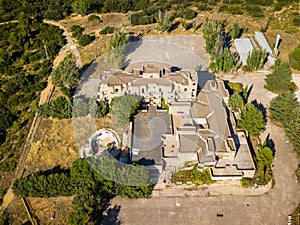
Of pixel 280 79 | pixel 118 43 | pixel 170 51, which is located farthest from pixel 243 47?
pixel 118 43

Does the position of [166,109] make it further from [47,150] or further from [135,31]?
[135,31]

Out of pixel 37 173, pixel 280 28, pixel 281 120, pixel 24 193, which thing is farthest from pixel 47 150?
pixel 280 28

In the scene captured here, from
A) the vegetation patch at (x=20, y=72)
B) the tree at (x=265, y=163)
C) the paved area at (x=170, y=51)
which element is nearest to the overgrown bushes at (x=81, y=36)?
the vegetation patch at (x=20, y=72)

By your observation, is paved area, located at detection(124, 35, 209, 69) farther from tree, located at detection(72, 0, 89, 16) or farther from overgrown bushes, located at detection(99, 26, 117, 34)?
tree, located at detection(72, 0, 89, 16)

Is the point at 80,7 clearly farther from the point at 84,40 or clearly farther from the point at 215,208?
the point at 215,208

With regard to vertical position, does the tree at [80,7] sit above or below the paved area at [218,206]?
above

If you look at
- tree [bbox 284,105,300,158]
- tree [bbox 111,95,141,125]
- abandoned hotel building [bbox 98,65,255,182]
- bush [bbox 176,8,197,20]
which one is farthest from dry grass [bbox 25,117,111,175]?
bush [bbox 176,8,197,20]

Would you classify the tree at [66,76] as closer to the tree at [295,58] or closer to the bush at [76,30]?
the bush at [76,30]
